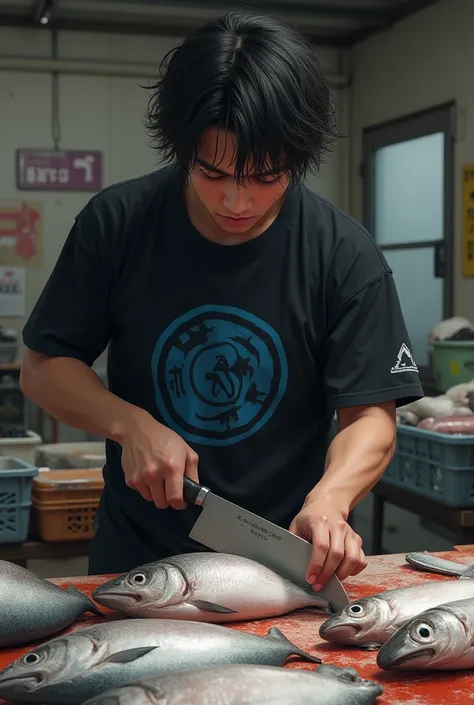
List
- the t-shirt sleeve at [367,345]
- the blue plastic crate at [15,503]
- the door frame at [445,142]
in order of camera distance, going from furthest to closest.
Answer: the door frame at [445,142] → the blue plastic crate at [15,503] → the t-shirt sleeve at [367,345]

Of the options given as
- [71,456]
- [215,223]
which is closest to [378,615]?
[215,223]

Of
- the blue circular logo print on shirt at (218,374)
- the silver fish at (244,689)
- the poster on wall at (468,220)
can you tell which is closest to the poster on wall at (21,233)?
the poster on wall at (468,220)

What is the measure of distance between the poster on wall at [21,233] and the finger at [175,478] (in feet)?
18.3

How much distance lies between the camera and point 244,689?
111 centimetres

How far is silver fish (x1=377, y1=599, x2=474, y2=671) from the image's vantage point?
4.38ft

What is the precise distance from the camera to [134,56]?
7102 millimetres

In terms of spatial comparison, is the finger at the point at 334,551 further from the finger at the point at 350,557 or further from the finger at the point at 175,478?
the finger at the point at 175,478

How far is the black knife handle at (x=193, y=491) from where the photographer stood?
165 centimetres

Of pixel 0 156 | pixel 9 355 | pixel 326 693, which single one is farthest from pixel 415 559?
pixel 0 156

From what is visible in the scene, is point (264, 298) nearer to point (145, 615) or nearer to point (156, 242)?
point (156, 242)

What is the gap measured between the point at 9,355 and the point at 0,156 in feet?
4.96

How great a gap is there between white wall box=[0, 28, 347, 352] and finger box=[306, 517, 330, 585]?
5.59 m

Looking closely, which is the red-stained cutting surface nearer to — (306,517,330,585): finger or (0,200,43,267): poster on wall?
(306,517,330,585): finger

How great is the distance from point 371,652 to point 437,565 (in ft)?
1.52
